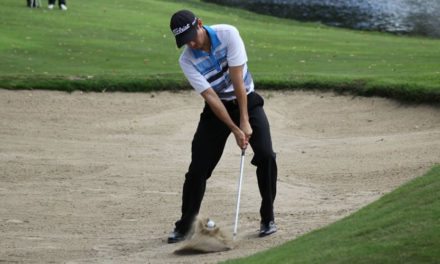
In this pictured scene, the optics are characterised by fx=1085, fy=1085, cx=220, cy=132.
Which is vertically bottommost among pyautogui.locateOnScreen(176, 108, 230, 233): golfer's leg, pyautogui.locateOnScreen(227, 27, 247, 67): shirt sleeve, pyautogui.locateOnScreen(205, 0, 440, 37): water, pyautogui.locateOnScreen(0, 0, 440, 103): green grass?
pyautogui.locateOnScreen(205, 0, 440, 37): water

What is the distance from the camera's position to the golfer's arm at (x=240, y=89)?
9.07 metres

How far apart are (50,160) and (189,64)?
207 inches

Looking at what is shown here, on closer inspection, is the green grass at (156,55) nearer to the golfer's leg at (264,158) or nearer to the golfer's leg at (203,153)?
the golfer's leg at (264,158)

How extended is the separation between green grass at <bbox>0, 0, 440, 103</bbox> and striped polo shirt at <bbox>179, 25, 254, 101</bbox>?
7.12 metres

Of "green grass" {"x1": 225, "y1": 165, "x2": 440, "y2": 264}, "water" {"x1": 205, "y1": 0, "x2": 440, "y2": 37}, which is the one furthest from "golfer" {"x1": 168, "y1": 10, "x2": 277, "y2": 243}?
"water" {"x1": 205, "y1": 0, "x2": 440, "y2": 37}

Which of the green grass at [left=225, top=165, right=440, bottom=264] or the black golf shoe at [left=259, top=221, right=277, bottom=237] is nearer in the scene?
the green grass at [left=225, top=165, right=440, bottom=264]

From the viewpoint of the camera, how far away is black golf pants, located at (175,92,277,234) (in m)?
9.37

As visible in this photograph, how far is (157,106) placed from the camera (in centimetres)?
1702

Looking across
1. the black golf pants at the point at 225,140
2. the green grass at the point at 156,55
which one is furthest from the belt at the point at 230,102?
the green grass at the point at 156,55

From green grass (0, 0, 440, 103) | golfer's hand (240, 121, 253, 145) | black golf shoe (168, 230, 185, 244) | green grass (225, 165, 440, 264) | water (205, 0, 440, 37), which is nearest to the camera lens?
green grass (225, 165, 440, 264)

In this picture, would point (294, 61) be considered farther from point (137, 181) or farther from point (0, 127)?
point (137, 181)

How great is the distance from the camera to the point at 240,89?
358 inches

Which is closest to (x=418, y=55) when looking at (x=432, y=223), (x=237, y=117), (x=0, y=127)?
(x=0, y=127)

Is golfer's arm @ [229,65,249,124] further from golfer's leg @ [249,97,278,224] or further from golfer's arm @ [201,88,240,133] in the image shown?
golfer's leg @ [249,97,278,224]
